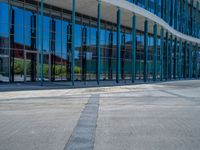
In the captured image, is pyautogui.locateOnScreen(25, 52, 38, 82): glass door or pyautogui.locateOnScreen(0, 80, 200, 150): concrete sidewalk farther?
pyautogui.locateOnScreen(25, 52, 38, 82): glass door

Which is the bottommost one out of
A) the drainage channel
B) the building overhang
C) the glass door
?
the drainage channel

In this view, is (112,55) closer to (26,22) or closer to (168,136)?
(26,22)

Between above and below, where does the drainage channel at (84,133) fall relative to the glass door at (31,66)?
below

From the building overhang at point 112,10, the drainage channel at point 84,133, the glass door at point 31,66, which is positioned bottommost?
the drainage channel at point 84,133

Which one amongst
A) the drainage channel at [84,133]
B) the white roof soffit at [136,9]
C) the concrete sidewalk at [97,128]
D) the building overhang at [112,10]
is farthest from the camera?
the building overhang at [112,10]

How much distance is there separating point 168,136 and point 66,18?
24497 millimetres

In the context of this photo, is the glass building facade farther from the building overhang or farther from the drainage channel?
the drainage channel

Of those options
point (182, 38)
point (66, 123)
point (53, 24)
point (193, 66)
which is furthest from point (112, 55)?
point (66, 123)

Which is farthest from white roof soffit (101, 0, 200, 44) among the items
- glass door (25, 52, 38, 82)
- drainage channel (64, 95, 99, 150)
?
drainage channel (64, 95, 99, 150)

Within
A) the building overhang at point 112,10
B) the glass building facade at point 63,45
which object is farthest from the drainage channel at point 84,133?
the building overhang at point 112,10

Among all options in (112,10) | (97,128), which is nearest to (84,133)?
(97,128)

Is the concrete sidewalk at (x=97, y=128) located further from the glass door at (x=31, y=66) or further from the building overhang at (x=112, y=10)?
the building overhang at (x=112, y=10)

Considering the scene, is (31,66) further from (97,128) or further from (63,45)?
(97,128)

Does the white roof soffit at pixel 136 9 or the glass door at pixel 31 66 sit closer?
the glass door at pixel 31 66
